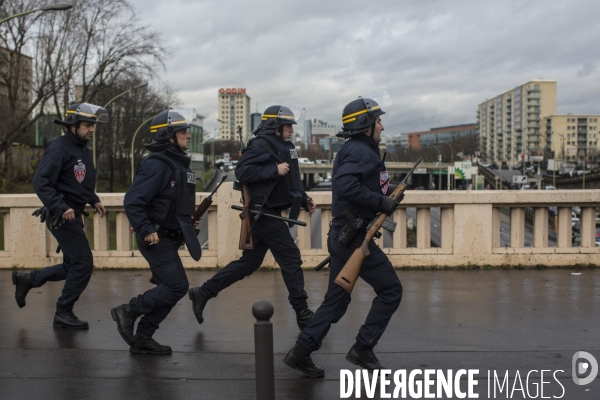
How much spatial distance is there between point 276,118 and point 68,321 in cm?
255

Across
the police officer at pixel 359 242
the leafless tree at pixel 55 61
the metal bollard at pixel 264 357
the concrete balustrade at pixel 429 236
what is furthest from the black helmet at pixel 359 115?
the leafless tree at pixel 55 61

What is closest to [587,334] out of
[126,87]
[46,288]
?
[46,288]

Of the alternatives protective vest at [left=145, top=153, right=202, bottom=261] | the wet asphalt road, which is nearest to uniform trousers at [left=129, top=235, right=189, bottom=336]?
protective vest at [left=145, top=153, right=202, bottom=261]

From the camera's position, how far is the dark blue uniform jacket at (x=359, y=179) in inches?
188

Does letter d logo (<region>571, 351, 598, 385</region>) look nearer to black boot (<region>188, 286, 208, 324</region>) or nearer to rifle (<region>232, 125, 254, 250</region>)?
rifle (<region>232, 125, 254, 250</region>)

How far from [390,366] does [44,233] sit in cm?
596

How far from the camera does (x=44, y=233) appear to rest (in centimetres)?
925

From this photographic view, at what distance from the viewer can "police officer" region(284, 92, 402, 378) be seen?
15.7 ft

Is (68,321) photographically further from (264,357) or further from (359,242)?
(264,357)

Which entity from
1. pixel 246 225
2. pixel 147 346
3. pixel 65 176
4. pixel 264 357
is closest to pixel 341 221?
pixel 246 225

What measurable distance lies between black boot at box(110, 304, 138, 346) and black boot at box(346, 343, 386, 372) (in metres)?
1.74

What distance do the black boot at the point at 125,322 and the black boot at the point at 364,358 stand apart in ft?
5.72

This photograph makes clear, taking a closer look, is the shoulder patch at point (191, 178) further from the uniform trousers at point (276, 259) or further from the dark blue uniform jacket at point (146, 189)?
the uniform trousers at point (276, 259)

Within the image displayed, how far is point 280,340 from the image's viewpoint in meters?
5.68
